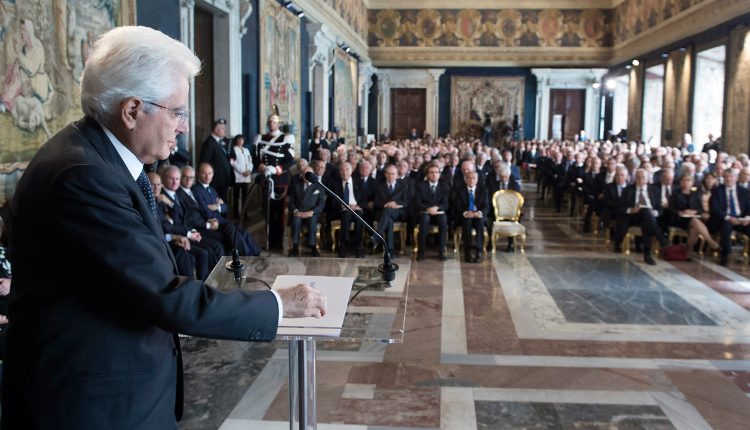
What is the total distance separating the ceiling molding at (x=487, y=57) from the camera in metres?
32.9

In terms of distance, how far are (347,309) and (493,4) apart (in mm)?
32609

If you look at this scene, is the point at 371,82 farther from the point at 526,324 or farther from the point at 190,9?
the point at 526,324

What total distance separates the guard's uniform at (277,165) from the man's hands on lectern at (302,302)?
340 inches

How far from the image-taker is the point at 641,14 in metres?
27.1

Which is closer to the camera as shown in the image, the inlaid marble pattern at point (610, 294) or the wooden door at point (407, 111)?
the inlaid marble pattern at point (610, 294)

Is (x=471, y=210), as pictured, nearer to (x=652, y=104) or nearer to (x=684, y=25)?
(x=684, y=25)

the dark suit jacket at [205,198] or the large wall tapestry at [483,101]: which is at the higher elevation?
the large wall tapestry at [483,101]

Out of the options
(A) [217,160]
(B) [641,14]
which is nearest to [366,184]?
(A) [217,160]

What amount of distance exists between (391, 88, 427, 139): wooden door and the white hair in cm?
3347

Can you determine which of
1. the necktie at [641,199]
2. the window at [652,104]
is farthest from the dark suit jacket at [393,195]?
the window at [652,104]

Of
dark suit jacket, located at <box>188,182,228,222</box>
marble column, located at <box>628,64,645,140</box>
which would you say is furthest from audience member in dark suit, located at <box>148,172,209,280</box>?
marble column, located at <box>628,64,645,140</box>

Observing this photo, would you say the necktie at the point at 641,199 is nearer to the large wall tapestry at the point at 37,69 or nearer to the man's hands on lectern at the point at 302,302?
the large wall tapestry at the point at 37,69

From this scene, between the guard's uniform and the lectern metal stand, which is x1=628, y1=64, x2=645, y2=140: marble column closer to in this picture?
the guard's uniform

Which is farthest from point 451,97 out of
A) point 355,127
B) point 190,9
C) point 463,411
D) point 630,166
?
point 463,411
